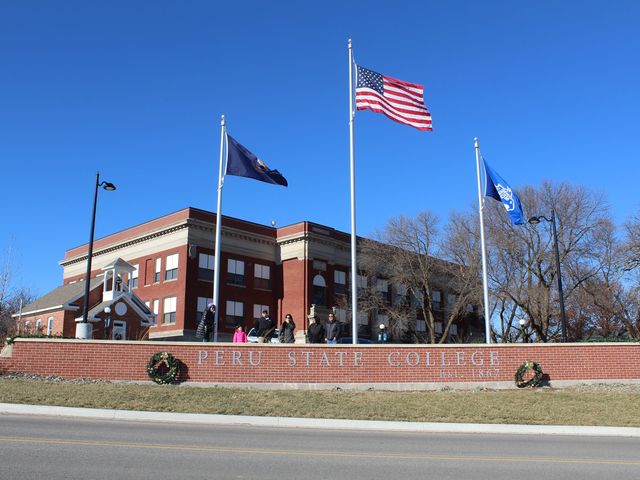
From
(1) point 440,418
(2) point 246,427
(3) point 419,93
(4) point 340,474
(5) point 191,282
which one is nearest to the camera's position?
(4) point 340,474

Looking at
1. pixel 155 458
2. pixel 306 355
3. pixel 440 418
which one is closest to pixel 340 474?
pixel 155 458

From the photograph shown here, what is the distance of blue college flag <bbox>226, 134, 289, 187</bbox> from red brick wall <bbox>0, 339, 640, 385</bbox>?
6185 mm

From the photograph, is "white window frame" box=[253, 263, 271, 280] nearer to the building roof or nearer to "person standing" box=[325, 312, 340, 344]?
the building roof

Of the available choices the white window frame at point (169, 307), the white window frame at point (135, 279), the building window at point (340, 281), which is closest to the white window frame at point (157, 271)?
the white window frame at point (169, 307)

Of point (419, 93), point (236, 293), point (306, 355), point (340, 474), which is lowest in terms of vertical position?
point (340, 474)

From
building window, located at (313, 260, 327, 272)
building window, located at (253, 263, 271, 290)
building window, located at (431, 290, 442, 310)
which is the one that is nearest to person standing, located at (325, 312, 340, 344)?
building window, located at (253, 263, 271, 290)

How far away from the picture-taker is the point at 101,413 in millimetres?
14414

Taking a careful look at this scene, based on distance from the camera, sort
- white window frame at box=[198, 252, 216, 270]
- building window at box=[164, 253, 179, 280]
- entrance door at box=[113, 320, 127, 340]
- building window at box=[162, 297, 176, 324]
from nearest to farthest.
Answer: entrance door at box=[113, 320, 127, 340]
building window at box=[162, 297, 176, 324]
building window at box=[164, 253, 179, 280]
white window frame at box=[198, 252, 216, 270]

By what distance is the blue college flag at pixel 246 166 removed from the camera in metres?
22.2

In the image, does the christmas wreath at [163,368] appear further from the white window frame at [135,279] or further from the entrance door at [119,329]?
the white window frame at [135,279]

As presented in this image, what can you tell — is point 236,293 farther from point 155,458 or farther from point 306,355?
point 155,458

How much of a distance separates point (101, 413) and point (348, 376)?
7.87 m

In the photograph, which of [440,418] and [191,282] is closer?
[440,418]

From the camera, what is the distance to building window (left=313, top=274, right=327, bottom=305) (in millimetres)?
52375
